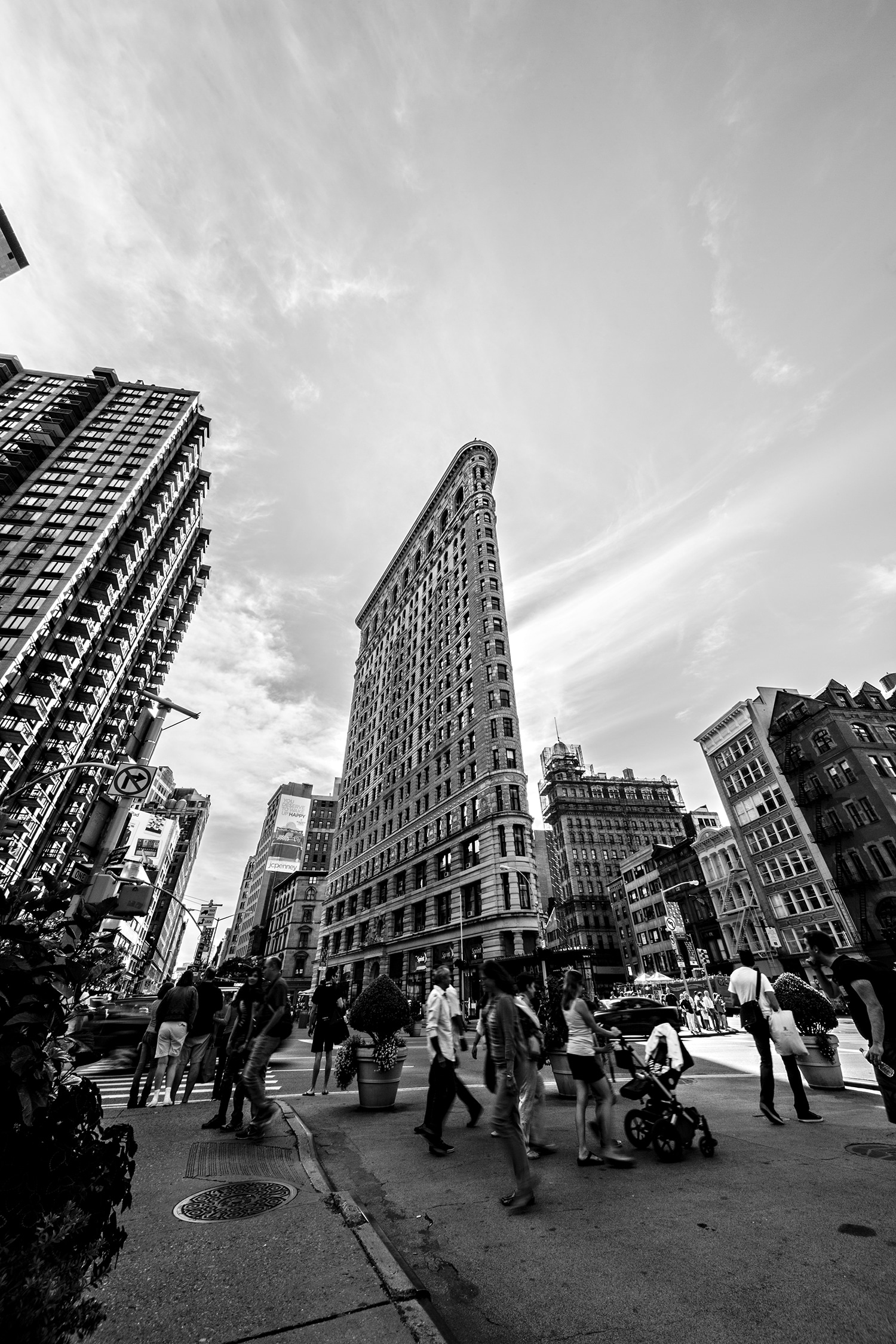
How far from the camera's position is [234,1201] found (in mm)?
4828

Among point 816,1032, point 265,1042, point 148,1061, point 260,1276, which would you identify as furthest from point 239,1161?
point 816,1032

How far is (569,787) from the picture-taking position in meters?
99.1

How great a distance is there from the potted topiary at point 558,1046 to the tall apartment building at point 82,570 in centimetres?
5305

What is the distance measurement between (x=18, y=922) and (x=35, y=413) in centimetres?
11853

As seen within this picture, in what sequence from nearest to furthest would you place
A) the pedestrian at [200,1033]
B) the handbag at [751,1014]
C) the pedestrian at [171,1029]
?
the handbag at [751,1014] → the pedestrian at [171,1029] → the pedestrian at [200,1033]

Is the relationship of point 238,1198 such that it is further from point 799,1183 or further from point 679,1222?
point 799,1183

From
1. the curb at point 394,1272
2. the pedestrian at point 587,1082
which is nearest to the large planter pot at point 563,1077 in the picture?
the pedestrian at point 587,1082

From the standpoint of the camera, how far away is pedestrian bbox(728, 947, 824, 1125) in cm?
766

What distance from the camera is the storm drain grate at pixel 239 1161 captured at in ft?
18.4

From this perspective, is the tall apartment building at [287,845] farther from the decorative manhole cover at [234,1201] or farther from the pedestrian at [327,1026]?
the decorative manhole cover at [234,1201]

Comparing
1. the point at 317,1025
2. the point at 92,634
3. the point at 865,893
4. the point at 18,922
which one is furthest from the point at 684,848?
the point at 92,634

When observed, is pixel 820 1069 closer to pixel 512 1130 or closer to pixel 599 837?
Result: pixel 512 1130

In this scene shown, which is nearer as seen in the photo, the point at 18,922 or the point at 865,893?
the point at 18,922

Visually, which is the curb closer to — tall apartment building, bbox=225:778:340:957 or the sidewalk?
the sidewalk
